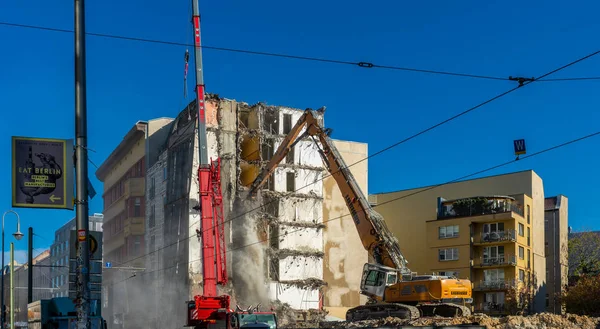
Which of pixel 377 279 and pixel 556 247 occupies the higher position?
pixel 377 279

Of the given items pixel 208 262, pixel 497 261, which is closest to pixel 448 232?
pixel 497 261

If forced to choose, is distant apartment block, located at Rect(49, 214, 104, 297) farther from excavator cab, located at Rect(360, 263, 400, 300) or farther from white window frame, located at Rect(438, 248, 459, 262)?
excavator cab, located at Rect(360, 263, 400, 300)

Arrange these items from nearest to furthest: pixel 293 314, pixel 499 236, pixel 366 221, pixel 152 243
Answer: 1. pixel 366 221
2. pixel 293 314
3. pixel 499 236
4. pixel 152 243

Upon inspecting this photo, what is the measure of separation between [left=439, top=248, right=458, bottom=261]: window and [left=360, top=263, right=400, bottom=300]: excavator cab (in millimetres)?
35088

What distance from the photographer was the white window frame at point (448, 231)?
241 ft

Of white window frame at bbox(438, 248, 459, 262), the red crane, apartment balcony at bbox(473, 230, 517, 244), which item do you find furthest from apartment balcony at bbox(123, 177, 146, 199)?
apartment balcony at bbox(473, 230, 517, 244)

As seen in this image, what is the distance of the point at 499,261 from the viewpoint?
232 ft

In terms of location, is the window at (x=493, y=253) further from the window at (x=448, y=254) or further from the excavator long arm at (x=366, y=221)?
the excavator long arm at (x=366, y=221)

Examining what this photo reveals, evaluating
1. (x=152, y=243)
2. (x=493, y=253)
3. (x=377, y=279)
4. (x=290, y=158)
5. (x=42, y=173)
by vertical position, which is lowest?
(x=493, y=253)

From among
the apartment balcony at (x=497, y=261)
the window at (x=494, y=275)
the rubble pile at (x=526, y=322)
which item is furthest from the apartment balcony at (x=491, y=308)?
the rubble pile at (x=526, y=322)

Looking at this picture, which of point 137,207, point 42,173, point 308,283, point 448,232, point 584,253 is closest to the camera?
point 42,173

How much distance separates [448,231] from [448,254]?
227cm

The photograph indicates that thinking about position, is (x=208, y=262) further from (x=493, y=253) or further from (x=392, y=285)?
(x=493, y=253)

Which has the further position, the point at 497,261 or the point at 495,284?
the point at 497,261
